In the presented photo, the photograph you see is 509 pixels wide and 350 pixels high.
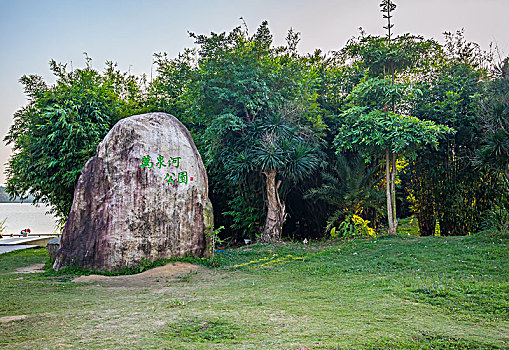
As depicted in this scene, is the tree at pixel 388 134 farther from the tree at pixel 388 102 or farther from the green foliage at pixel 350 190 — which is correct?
the green foliage at pixel 350 190

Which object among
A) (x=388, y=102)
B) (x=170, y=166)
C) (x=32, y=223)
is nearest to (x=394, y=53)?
(x=388, y=102)

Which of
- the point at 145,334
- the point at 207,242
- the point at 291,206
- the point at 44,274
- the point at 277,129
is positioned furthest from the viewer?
the point at 291,206

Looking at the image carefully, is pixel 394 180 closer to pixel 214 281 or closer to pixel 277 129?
pixel 277 129

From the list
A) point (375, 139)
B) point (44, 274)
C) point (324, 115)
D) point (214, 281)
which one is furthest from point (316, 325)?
point (324, 115)

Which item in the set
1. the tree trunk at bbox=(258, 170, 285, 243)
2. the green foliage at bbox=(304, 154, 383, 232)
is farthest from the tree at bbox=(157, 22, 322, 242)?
the green foliage at bbox=(304, 154, 383, 232)

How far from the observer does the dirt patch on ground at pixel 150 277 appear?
6.12 metres

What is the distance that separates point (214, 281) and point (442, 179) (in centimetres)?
642

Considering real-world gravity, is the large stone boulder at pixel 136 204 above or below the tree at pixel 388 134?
below

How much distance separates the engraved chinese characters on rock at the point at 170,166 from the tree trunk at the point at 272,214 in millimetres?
2806

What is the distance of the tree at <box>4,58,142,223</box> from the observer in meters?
10.3

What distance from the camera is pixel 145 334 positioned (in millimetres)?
3318

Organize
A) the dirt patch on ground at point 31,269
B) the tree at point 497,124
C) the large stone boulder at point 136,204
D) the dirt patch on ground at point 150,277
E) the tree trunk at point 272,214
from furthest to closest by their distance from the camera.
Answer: the tree trunk at point 272,214 → the dirt patch on ground at point 31,269 → the tree at point 497,124 → the large stone boulder at point 136,204 → the dirt patch on ground at point 150,277

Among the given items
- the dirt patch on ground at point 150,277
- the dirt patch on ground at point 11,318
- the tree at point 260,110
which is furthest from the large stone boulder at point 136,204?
the dirt patch on ground at point 11,318

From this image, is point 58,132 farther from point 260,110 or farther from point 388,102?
point 388,102
